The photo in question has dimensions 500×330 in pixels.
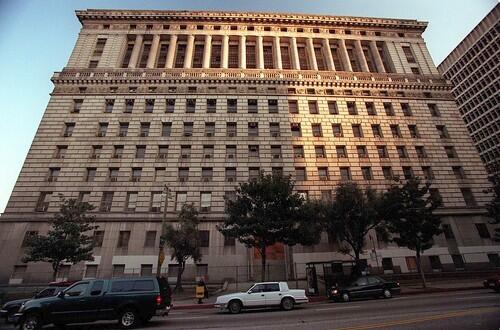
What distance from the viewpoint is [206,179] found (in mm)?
33344

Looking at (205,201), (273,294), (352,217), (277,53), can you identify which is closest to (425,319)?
(273,294)

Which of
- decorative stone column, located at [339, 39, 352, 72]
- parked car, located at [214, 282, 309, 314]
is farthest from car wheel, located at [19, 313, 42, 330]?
decorative stone column, located at [339, 39, 352, 72]

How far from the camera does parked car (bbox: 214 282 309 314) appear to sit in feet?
48.8

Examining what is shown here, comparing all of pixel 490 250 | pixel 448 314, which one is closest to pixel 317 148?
pixel 490 250

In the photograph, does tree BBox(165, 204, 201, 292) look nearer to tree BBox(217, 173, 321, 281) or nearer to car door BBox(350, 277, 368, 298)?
tree BBox(217, 173, 321, 281)

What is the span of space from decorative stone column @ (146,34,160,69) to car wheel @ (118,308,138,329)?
40087mm

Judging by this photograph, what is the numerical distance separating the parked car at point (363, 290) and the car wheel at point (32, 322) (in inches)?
644

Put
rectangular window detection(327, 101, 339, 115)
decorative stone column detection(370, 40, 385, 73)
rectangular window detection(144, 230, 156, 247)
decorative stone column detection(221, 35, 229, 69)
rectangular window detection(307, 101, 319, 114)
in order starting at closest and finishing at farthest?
1. rectangular window detection(144, 230, 156, 247)
2. rectangular window detection(307, 101, 319, 114)
3. rectangular window detection(327, 101, 339, 115)
4. decorative stone column detection(221, 35, 229, 69)
5. decorative stone column detection(370, 40, 385, 73)

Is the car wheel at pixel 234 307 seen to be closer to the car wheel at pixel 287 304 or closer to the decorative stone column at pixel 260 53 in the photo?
the car wheel at pixel 287 304

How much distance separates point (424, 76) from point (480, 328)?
45882 millimetres

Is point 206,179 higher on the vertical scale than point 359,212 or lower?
higher

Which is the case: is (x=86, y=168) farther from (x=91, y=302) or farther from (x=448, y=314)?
(x=448, y=314)

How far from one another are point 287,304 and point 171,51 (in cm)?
4445

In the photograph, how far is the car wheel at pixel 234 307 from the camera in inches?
581
